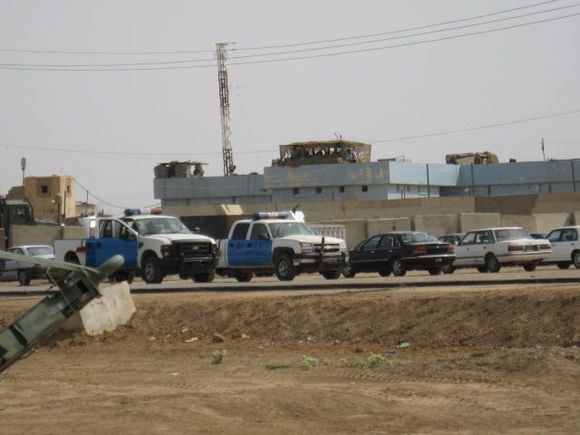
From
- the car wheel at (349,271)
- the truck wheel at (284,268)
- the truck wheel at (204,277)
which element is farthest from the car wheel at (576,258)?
the truck wheel at (204,277)

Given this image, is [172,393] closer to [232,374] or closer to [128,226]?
[232,374]

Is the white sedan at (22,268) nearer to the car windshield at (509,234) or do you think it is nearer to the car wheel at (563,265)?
the car windshield at (509,234)

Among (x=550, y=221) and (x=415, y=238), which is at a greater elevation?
(x=550, y=221)

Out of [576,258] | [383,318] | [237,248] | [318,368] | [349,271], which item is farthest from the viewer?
[576,258]

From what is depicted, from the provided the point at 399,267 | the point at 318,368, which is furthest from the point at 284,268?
the point at 318,368

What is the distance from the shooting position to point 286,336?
20.7 meters

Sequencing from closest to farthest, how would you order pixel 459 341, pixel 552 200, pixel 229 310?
1. pixel 459 341
2. pixel 229 310
3. pixel 552 200

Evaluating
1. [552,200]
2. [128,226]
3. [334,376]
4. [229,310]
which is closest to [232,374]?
[334,376]

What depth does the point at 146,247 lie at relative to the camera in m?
33.6

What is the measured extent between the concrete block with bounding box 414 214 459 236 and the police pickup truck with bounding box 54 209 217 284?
907 inches

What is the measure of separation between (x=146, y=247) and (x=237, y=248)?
3.06 meters

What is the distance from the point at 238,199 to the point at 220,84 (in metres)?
10.7

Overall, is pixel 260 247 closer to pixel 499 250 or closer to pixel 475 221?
pixel 499 250

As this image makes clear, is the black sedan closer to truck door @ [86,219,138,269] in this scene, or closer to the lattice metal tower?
truck door @ [86,219,138,269]
